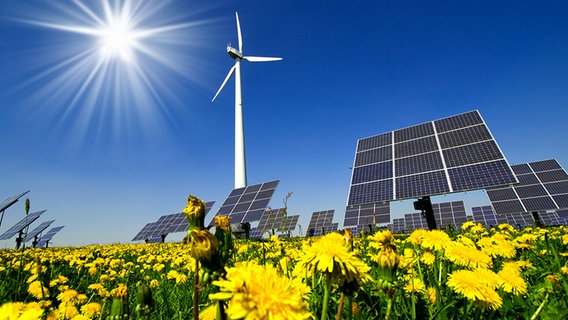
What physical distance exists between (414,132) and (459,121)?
8.37ft

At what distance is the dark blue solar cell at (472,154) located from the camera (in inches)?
516

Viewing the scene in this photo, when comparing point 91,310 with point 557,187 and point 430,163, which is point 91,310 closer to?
point 430,163

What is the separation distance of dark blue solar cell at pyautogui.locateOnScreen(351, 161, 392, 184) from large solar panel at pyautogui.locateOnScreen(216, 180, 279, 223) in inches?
258

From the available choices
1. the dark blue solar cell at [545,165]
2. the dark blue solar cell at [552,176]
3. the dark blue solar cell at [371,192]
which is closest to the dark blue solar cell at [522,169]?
the dark blue solar cell at [545,165]

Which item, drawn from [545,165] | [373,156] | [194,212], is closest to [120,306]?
[194,212]

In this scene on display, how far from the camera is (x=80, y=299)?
9.71 ft

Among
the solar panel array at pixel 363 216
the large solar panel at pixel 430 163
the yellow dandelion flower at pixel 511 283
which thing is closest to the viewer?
the yellow dandelion flower at pixel 511 283

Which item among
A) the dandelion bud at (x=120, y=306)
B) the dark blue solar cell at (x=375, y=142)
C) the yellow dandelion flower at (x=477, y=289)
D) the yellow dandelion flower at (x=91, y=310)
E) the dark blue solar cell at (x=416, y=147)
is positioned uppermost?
the dark blue solar cell at (x=375, y=142)

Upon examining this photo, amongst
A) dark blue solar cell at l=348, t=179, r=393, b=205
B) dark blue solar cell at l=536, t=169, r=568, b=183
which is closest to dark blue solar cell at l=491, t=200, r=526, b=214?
dark blue solar cell at l=536, t=169, r=568, b=183

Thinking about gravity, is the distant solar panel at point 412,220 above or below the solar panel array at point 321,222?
above

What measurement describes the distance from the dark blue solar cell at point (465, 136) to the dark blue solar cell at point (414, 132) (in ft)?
4.26

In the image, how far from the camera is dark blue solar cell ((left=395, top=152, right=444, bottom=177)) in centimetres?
1387

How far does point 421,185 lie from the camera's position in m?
12.3

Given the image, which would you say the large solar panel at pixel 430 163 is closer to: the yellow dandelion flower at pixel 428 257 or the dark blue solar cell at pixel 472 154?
the dark blue solar cell at pixel 472 154
